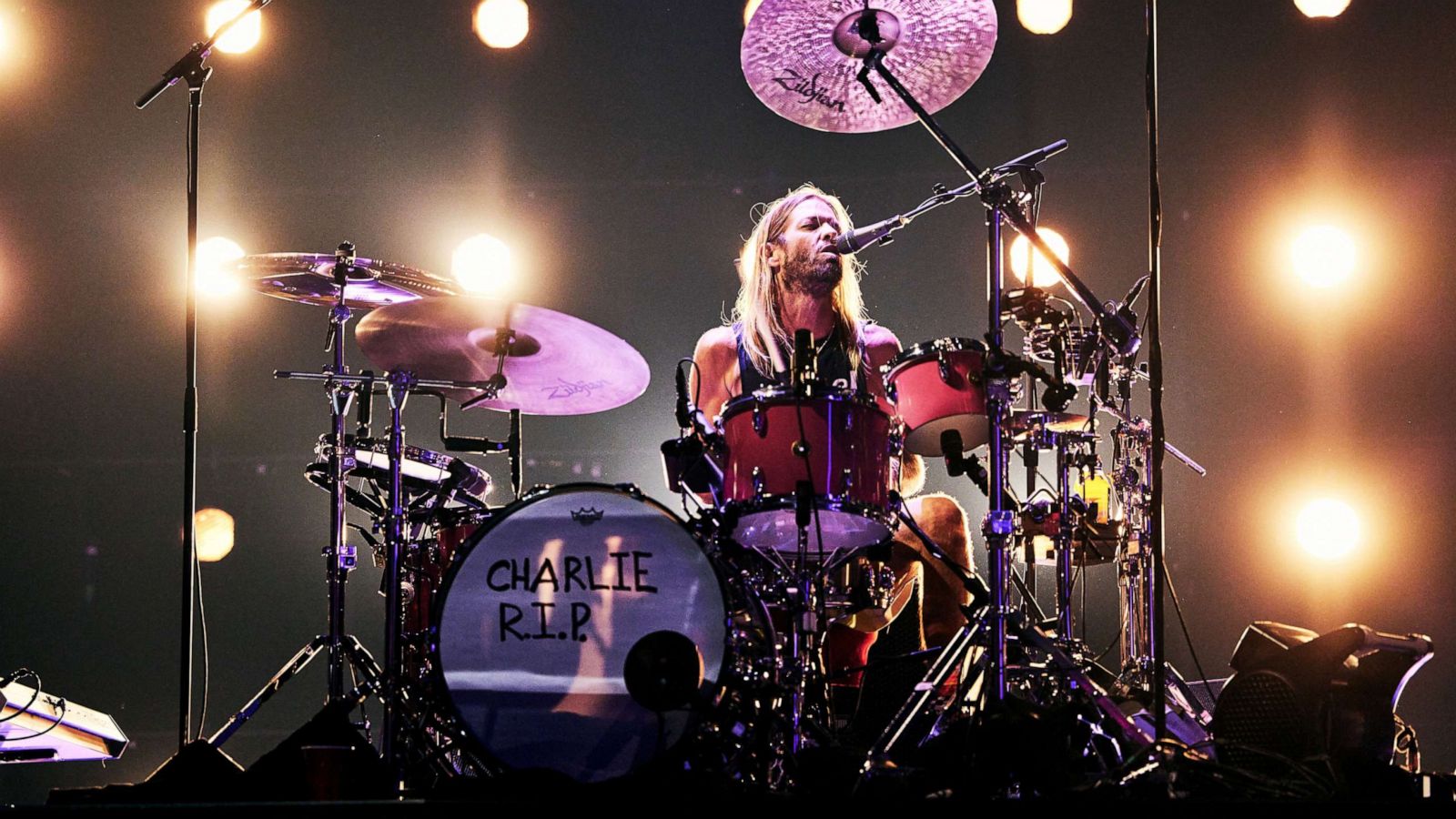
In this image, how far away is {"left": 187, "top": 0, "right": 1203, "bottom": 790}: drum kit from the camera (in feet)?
9.42

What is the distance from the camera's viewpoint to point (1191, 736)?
352 centimetres

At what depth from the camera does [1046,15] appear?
5383 mm

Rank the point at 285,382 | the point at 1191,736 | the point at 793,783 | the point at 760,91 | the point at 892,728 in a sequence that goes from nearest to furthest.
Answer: the point at 793,783 < the point at 892,728 < the point at 1191,736 < the point at 760,91 < the point at 285,382

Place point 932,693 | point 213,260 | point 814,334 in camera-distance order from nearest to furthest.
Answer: point 932,693, point 814,334, point 213,260

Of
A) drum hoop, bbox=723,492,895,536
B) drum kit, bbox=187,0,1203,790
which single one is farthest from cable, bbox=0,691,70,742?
drum hoop, bbox=723,492,895,536

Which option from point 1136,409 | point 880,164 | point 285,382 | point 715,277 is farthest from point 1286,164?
point 285,382

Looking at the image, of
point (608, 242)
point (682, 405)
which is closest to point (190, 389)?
point (682, 405)

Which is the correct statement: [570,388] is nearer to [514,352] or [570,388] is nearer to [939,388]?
[514,352]

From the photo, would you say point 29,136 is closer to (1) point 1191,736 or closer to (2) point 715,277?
(2) point 715,277

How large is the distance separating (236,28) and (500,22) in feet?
3.49

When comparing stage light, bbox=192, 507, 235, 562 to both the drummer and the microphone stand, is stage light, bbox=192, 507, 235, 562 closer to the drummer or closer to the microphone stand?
the microphone stand

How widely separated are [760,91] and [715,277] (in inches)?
64.8

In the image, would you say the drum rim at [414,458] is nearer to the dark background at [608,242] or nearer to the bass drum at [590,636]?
the bass drum at [590,636]

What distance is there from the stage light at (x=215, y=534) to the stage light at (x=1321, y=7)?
187 inches
